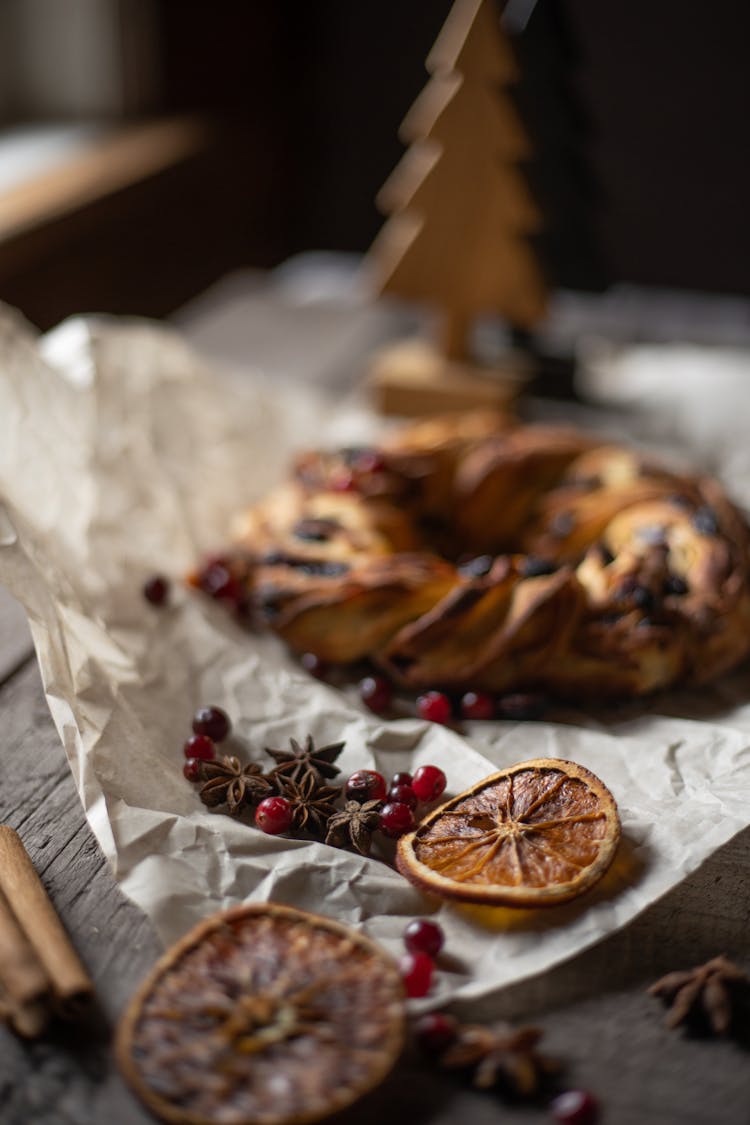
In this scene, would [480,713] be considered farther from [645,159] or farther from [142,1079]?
[645,159]

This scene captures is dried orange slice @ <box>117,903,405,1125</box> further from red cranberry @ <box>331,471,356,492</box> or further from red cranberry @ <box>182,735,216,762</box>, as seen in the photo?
red cranberry @ <box>331,471,356,492</box>

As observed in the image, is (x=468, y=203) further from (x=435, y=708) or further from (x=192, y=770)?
(x=192, y=770)

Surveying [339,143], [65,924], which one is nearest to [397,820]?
[65,924]

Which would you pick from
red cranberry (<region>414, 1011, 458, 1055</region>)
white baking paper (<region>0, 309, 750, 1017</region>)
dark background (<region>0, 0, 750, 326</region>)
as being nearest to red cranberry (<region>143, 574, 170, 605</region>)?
white baking paper (<region>0, 309, 750, 1017</region>)

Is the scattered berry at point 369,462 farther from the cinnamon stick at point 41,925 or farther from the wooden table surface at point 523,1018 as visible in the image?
the cinnamon stick at point 41,925

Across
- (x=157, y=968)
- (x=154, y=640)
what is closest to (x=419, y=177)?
(x=154, y=640)
